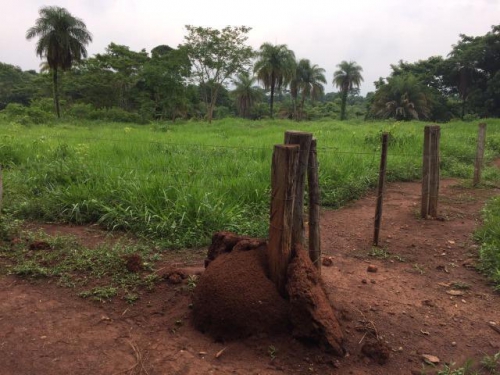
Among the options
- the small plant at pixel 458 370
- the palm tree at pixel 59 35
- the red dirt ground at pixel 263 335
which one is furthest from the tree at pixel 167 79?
the small plant at pixel 458 370

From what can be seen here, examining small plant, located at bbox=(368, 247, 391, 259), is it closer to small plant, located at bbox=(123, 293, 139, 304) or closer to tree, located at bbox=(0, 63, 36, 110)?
small plant, located at bbox=(123, 293, 139, 304)

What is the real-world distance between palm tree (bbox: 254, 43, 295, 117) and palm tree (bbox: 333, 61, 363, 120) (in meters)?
13.0

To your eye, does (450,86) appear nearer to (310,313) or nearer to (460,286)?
(460,286)

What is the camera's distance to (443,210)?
Answer: 578 centimetres

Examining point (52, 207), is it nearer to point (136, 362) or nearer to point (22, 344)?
point (22, 344)

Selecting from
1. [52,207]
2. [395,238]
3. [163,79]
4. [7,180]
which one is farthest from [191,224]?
[163,79]

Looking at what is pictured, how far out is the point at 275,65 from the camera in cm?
3491

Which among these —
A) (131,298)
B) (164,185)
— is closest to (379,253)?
(131,298)

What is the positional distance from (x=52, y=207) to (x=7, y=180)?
156 centimetres

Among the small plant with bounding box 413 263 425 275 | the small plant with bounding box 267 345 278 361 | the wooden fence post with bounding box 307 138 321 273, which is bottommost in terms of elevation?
the small plant with bounding box 267 345 278 361

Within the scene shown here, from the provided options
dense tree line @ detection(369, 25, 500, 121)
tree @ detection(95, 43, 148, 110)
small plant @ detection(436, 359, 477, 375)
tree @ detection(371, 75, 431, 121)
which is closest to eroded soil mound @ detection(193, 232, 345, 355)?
small plant @ detection(436, 359, 477, 375)

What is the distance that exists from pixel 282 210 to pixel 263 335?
2.67 feet

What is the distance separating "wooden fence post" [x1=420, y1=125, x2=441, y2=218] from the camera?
5.15 meters

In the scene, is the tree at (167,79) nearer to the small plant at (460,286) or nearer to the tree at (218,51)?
the tree at (218,51)
